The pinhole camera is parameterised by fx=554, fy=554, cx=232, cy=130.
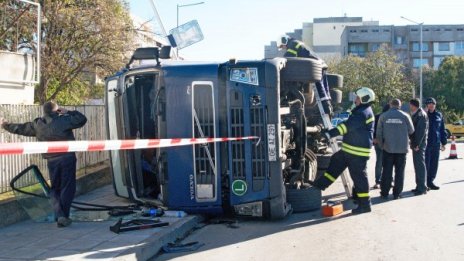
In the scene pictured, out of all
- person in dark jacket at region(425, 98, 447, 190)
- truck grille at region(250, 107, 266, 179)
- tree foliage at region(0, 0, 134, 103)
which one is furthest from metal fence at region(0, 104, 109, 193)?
person in dark jacket at region(425, 98, 447, 190)

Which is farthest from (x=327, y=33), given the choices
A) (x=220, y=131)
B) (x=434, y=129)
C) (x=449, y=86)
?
(x=220, y=131)

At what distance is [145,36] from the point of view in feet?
65.2

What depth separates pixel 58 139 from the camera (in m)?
6.86

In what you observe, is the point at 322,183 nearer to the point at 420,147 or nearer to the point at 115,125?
the point at 420,147

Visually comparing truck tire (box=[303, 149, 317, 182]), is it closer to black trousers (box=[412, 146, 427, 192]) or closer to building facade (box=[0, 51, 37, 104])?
black trousers (box=[412, 146, 427, 192])

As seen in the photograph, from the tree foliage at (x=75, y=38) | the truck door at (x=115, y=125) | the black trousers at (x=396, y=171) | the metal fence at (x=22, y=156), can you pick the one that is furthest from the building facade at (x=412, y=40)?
the truck door at (x=115, y=125)

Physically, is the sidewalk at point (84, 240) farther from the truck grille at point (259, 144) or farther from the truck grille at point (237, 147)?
the truck grille at point (259, 144)

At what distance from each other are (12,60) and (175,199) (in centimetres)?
783

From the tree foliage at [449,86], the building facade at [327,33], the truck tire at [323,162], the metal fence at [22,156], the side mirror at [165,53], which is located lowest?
the truck tire at [323,162]

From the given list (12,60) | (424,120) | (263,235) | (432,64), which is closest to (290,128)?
(263,235)

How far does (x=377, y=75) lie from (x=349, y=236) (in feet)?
132

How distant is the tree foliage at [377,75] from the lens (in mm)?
44938

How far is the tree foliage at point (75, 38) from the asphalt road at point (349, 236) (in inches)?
423

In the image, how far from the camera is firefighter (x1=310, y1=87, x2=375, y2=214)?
329 inches
